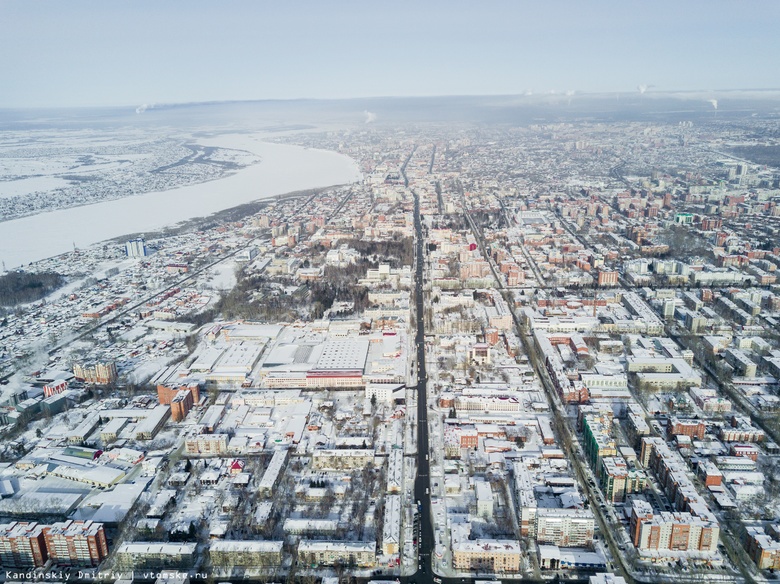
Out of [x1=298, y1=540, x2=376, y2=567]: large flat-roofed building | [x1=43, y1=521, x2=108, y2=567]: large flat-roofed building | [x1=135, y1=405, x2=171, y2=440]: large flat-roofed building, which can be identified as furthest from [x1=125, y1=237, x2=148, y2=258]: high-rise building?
[x1=298, y1=540, x2=376, y2=567]: large flat-roofed building

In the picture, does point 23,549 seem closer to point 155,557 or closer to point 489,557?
point 155,557

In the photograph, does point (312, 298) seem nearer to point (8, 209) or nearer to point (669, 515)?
point (669, 515)

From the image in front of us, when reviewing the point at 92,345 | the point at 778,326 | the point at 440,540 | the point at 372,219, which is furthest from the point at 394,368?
the point at 372,219

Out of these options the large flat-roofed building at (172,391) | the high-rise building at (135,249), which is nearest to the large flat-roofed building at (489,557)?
the large flat-roofed building at (172,391)

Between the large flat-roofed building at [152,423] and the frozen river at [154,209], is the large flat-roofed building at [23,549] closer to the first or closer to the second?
the large flat-roofed building at [152,423]

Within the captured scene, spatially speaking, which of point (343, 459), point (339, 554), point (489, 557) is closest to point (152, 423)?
point (343, 459)

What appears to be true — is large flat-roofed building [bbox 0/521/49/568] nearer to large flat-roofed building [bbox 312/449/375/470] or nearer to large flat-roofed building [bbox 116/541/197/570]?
large flat-roofed building [bbox 116/541/197/570]

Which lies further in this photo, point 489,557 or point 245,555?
point 245,555
